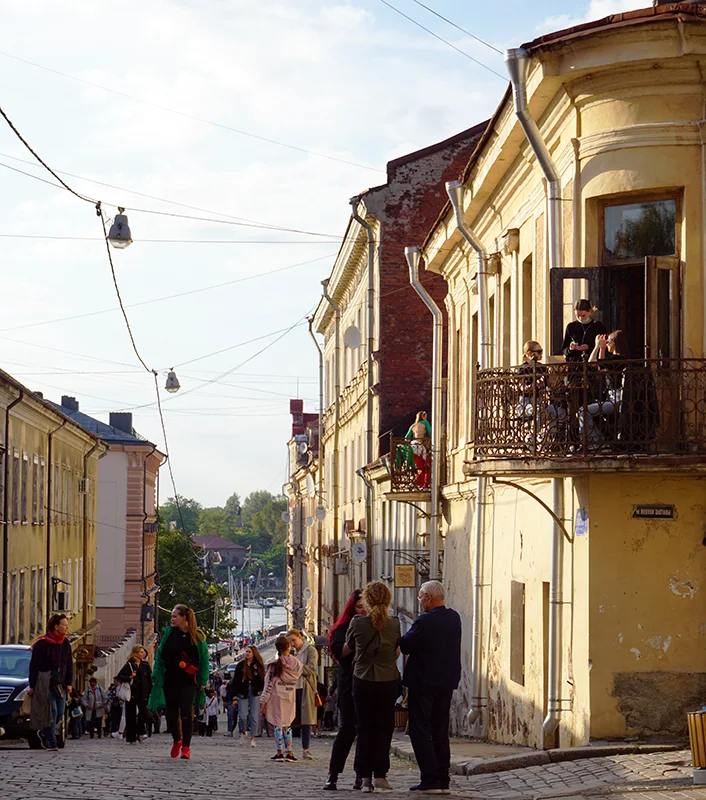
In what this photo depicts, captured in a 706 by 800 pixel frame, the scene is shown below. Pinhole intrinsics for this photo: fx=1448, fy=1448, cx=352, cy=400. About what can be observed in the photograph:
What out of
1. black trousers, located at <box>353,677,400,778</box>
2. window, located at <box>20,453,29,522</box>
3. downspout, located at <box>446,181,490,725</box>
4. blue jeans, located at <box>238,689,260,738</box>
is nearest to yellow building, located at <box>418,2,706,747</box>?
Answer: black trousers, located at <box>353,677,400,778</box>

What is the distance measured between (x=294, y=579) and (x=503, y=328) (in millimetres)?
49153

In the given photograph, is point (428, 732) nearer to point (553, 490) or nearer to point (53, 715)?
point (553, 490)

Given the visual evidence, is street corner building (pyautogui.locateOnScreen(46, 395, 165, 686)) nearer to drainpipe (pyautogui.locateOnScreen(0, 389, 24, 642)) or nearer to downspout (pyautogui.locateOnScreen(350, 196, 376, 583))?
drainpipe (pyautogui.locateOnScreen(0, 389, 24, 642))

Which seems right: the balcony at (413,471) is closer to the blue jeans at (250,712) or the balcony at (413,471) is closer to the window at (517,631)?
the blue jeans at (250,712)

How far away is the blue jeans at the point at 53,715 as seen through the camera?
622 inches

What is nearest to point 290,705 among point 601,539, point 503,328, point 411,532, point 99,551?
point 601,539

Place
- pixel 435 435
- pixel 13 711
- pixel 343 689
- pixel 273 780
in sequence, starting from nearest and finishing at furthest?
1. pixel 343 689
2. pixel 273 780
3. pixel 13 711
4. pixel 435 435

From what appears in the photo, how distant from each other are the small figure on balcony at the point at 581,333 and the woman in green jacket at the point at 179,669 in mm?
4545

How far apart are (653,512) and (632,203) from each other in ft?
9.63

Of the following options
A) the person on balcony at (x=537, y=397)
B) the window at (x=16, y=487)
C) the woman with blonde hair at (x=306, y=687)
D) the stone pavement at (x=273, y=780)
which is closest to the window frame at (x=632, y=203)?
the person on balcony at (x=537, y=397)

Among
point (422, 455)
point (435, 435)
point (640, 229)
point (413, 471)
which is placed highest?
point (640, 229)

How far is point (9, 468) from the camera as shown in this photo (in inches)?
1394

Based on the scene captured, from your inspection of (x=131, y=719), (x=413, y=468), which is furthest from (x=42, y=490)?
(x=131, y=719)

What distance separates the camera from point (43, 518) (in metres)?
41.5
